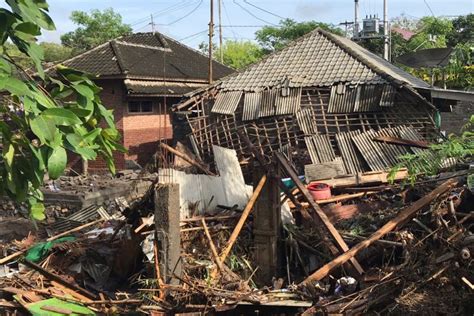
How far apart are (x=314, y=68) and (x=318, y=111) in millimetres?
1971

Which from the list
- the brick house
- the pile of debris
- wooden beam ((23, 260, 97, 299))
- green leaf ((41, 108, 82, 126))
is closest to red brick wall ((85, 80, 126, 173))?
the brick house

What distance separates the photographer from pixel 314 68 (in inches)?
633

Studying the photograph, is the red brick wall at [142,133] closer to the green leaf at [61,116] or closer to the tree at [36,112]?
the tree at [36,112]

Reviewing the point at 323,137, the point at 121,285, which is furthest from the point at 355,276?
the point at 323,137

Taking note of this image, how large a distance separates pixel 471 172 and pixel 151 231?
4.44 meters

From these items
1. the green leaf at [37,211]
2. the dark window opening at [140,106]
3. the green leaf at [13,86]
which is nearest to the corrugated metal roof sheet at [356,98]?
the dark window opening at [140,106]

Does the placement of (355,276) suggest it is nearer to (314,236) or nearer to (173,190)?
(314,236)

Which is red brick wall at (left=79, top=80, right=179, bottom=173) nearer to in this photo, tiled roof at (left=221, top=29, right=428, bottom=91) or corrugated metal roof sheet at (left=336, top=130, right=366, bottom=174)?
tiled roof at (left=221, top=29, right=428, bottom=91)

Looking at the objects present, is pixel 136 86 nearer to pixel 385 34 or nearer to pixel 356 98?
pixel 356 98

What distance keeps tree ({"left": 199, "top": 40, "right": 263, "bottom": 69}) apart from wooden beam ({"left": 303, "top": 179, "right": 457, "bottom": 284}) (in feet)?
161

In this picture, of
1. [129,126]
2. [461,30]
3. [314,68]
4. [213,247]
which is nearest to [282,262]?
[213,247]

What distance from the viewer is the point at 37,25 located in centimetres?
204

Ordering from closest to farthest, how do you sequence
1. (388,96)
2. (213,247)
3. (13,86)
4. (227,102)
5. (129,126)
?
(13,86), (213,247), (388,96), (227,102), (129,126)

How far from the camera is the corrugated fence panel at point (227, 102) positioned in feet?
51.6
